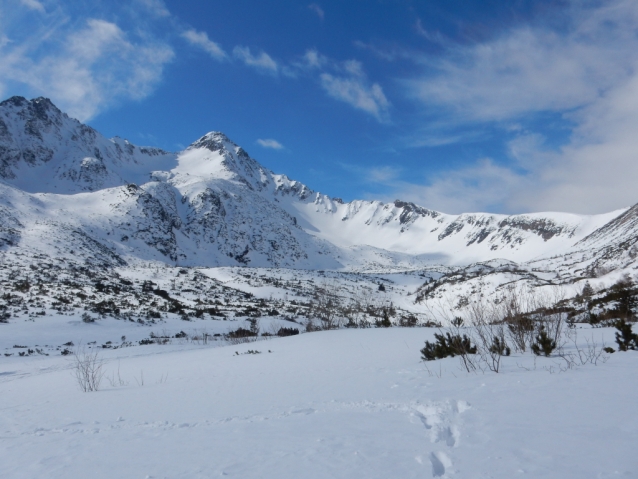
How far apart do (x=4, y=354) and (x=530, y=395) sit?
16.0 m

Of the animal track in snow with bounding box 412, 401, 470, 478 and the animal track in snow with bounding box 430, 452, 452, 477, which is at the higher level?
the animal track in snow with bounding box 412, 401, 470, 478

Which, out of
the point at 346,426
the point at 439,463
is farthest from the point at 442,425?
the point at 346,426

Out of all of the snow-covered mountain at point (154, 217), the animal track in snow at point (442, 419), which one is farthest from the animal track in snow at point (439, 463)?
the snow-covered mountain at point (154, 217)

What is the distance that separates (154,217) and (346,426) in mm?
89275

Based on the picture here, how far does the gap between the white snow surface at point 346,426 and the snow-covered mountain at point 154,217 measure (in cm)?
4627

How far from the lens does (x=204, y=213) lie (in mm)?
124375

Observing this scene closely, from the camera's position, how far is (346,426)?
3.29m

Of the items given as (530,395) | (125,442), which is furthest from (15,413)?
(530,395)

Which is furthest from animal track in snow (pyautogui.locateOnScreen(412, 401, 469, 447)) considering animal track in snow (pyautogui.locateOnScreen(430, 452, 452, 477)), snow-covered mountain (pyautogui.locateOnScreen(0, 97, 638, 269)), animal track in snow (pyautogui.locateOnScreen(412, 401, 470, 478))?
snow-covered mountain (pyautogui.locateOnScreen(0, 97, 638, 269))

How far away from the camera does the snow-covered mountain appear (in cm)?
5916

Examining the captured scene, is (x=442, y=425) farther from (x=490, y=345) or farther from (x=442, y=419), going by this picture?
(x=490, y=345)

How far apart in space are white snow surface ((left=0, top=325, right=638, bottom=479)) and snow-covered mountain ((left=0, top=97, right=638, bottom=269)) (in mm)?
46271

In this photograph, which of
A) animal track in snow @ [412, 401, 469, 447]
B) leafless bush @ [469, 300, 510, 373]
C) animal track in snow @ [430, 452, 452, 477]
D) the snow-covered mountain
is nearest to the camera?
animal track in snow @ [430, 452, 452, 477]

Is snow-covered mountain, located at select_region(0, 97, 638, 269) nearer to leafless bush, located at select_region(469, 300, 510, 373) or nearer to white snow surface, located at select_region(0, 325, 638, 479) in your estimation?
leafless bush, located at select_region(469, 300, 510, 373)
